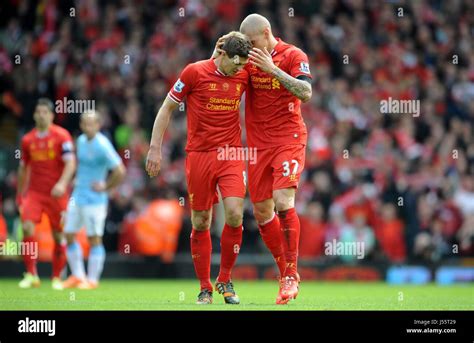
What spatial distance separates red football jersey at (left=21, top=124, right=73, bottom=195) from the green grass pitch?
157 cm

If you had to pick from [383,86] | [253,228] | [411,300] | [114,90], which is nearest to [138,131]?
[114,90]

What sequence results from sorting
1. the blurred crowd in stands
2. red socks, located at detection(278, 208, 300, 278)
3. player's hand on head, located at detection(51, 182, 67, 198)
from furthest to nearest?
the blurred crowd in stands, player's hand on head, located at detection(51, 182, 67, 198), red socks, located at detection(278, 208, 300, 278)

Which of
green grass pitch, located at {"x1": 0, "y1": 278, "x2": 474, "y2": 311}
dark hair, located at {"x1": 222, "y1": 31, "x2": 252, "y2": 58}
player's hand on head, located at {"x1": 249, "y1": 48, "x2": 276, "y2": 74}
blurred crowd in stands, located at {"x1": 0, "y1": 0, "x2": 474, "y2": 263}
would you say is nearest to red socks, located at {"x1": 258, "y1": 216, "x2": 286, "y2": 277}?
green grass pitch, located at {"x1": 0, "y1": 278, "x2": 474, "y2": 311}

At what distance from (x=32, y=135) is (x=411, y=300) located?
6.31 metres

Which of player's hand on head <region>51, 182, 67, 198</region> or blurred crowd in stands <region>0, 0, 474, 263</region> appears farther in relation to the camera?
blurred crowd in stands <region>0, 0, 474, 263</region>

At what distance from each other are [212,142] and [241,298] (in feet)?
8.33

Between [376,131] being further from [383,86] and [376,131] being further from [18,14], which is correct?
[18,14]

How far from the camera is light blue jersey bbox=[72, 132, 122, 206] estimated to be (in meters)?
17.0

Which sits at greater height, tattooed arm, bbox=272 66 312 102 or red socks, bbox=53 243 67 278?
tattooed arm, bbox=272 66 312 102

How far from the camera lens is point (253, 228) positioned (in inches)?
810

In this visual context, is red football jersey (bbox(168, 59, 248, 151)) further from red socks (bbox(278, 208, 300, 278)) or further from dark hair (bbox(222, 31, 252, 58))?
red socks (bbox(278, 208, 300, 278))

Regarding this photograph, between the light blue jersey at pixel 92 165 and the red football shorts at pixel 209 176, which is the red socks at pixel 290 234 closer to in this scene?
the red football shorts at pixel 209 176

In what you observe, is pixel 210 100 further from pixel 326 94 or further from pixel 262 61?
pixel 326 94

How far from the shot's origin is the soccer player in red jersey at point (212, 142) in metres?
11.7
